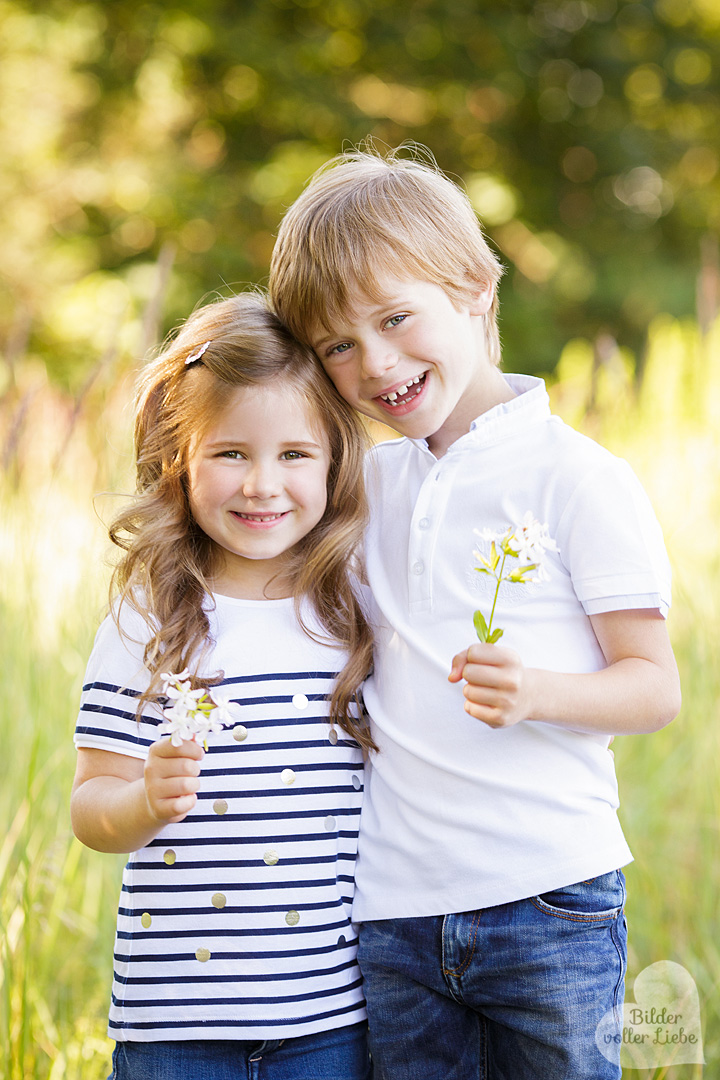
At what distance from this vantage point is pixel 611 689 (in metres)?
1.41

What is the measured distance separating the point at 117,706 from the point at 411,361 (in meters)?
0.72

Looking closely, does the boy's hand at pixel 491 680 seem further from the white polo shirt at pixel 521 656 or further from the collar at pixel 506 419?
the collar at pixel 506 419

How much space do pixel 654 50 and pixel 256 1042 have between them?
11.6 metres

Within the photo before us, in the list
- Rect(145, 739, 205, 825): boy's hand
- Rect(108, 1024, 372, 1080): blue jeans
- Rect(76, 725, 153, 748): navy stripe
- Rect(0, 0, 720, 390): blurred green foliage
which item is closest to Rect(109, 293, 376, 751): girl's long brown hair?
Rect(76, 725, 153, 748): navy stripe

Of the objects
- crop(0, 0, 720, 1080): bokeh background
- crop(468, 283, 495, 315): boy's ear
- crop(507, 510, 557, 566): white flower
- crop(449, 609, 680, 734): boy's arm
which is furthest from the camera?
crop(0, 0, 720, 1080): bokeh background

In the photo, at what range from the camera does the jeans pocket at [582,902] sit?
1.45 m

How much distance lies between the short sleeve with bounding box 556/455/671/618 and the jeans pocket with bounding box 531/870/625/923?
41 centimetres

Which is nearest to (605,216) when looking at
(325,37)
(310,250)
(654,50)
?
(654,50)

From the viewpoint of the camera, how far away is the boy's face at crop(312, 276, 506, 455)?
1.61m

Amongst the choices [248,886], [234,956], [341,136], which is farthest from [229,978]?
[341,136]

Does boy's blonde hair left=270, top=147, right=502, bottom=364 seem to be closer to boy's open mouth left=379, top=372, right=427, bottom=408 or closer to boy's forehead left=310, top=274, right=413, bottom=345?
boy's forehead left=310, top=274, right=413, bottom=345

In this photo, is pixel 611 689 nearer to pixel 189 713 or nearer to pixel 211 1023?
pixel 189 713

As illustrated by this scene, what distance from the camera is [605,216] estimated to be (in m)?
10.7

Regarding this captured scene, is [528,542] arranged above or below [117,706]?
above
